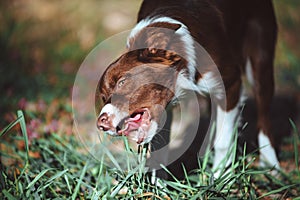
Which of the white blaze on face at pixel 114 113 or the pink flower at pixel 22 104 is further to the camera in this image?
the pink flower at pixel 22 104

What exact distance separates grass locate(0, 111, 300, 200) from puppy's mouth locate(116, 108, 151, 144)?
0.08m

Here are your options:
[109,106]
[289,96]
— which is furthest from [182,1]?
[289,96]

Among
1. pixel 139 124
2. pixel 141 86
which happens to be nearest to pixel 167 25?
pixel 141 86

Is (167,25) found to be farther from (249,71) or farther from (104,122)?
(249,71)

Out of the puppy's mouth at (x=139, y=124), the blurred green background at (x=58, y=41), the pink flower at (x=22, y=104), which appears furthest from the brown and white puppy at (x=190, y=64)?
the blurred green background at (x=58, y=41)

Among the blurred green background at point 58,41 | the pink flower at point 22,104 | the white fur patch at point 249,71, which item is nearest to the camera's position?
the white fur patch at point 249,71

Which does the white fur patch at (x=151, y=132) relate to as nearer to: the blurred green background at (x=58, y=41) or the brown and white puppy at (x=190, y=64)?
the brown and white puppy at (x=190, y=64)

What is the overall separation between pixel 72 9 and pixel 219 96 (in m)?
4.05

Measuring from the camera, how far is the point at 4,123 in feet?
11.3

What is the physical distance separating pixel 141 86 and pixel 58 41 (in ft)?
11.7

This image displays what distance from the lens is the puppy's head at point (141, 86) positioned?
2.05 metres

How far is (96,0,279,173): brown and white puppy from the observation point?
83.3 inches

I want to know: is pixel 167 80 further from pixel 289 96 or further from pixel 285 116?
pixel 289 96

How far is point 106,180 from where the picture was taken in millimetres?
2307
